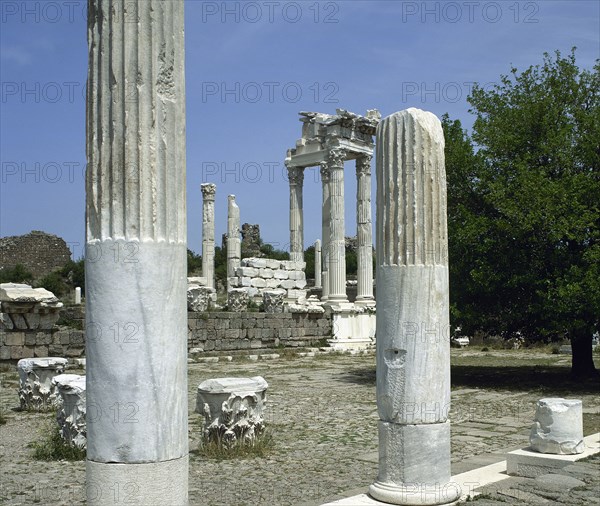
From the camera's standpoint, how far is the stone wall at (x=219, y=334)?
56.8 ft

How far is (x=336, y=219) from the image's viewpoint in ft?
91.0

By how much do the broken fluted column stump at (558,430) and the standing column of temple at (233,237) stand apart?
23352mm

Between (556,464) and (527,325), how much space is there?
7494mm

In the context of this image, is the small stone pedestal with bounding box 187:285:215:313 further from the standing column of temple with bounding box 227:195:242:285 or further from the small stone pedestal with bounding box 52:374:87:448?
the small stone pedestal with bounding box 52:374:87:448

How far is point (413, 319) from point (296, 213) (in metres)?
25.7

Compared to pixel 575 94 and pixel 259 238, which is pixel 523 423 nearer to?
pixel 575 94

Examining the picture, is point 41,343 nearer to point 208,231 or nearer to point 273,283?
point 273,283

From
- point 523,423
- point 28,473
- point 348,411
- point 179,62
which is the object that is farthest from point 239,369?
point 179,62

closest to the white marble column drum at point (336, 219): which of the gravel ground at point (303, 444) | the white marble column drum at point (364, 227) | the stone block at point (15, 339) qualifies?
the white marble column drum at point (364, 227)

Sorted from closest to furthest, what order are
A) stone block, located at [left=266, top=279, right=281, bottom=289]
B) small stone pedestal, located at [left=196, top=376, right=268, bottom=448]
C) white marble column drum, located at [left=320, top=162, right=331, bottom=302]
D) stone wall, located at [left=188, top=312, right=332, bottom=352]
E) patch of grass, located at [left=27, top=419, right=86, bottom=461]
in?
patch of grass, located at [left=27, top=419, right=86, bottom=461]
small stone pedestal, located at [left=196, top=376, right=268, bottom=448]
stone wall, located at [left=188, top=312, right=332, bottom=352]
white marble column drum, located at [left=320, top=162, right=331, bottom=302]
stone block, located at [left=266, top=279, right=281, bottom=289]

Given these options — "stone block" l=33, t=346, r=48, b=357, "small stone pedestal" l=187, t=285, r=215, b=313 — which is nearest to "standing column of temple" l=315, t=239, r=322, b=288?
"small stone pedestal" l=187, t=285, r=215, b=313

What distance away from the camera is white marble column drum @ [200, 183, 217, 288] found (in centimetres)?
3446

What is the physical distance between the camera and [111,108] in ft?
13.5

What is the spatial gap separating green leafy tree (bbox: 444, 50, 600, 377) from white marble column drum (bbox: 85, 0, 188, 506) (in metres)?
10.2
